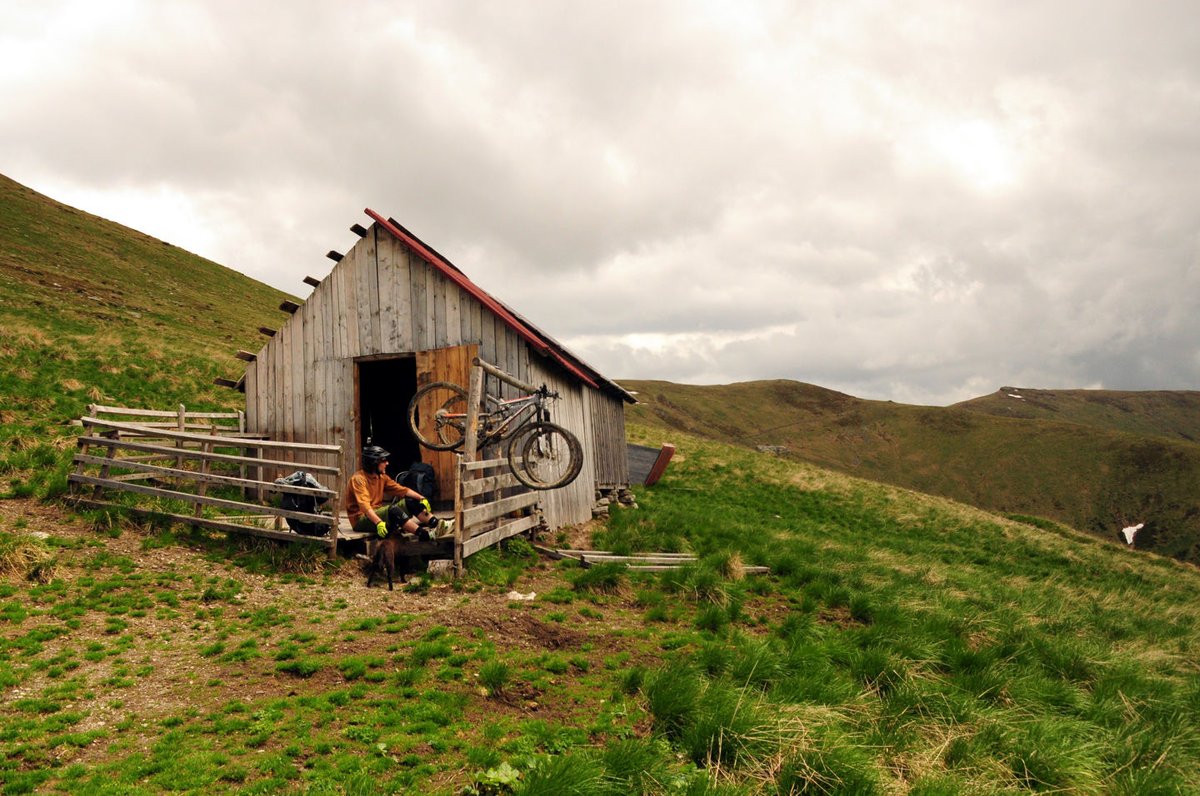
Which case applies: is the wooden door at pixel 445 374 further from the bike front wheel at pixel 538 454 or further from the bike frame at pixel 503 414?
the bike front wheel at pixel 538 454

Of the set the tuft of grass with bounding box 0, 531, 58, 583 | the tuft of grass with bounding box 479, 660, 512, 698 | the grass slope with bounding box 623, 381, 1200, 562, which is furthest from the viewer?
the grass slope with bounding box 623, 381, 1200, 562

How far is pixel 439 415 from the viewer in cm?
1255

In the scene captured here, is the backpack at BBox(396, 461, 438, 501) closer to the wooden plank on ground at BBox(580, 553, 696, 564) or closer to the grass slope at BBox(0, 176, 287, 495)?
the wooden plank on ground at BBox(580, 553, 696, 564)

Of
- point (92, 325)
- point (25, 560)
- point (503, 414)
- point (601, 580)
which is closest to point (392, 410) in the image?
point (503, 414)

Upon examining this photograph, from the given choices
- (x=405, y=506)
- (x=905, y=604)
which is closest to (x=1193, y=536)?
(x=905, y=604)

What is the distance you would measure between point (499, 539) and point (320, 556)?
117 inches

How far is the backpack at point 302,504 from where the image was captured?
10812 mm

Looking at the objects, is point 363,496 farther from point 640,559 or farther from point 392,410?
point 392,410

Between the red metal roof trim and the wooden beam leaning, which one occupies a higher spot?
the red metal roof trim

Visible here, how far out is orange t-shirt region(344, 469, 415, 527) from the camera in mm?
9719

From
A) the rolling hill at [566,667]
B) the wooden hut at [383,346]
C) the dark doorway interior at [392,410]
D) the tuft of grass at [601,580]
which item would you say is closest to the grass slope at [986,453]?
the dark doorway interior at [392,410]

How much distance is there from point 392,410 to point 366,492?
30.1ft

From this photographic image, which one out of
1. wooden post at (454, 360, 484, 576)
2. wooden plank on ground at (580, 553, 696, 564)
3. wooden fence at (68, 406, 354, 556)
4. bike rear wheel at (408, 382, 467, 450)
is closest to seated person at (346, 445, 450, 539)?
wooden post at (454, 360, 484, 576)

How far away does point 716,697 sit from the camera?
5.45 metres
